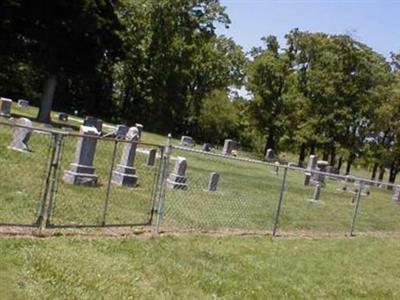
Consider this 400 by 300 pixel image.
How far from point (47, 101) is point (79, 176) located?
2324 centimetres

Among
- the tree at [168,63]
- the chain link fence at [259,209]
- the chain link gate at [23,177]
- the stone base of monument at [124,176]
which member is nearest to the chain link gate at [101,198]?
the stone base of monument at [124,176]

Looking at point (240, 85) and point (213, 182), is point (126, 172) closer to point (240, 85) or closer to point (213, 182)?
point (213, 182)

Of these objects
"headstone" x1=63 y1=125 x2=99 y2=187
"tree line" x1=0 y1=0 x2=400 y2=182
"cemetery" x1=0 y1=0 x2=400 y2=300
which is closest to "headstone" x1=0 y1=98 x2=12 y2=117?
"cemetery" x1=0 y1=0 x2=400 y2=300

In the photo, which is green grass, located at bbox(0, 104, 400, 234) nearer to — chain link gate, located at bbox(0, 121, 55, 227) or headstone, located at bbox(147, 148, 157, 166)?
chain link gate, located at bbox(0, 121, 55, 227)

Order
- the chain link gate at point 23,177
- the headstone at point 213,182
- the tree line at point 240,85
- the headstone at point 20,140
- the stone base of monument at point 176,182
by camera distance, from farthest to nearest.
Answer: the tree line at point 240,85
the headstone at point 213,182
the stone base of monument at point 176,182
the headstone at point 20,140
the chain link gate at point 23,177

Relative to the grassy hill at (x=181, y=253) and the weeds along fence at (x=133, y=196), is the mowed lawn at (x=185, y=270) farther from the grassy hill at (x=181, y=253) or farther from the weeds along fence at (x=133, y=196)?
the weeds along fence at (x=133, y=196)

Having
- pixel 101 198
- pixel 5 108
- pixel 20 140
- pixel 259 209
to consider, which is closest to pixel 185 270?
pixel 101 198

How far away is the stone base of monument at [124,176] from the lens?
17750 millimetres

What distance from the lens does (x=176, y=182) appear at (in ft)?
62.7

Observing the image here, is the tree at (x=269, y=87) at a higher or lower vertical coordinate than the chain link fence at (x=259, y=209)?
higher

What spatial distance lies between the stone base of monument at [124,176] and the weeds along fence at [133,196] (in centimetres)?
3

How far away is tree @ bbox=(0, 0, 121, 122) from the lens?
3631cm

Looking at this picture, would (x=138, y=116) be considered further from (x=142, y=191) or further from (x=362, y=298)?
(x=362, y=298)

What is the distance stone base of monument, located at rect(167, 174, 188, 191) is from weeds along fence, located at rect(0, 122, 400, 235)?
32 millimetres
